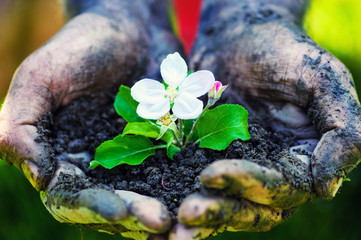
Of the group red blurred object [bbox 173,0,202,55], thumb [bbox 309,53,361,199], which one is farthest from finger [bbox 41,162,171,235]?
red blurred object [bbox 173,0,202,55]

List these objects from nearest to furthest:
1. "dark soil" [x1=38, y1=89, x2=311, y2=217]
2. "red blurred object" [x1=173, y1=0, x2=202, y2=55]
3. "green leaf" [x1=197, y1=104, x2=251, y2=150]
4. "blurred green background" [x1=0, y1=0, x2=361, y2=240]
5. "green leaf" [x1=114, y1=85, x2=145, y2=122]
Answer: "dark soil" [x1=38, y1=89, x2=311, y2=217], "green leaf" [x1=197, y1=104, x2=251, y2=150], "green leaf" [x1=114, y1=85, x2=145, y2=122], "blurred green background" [x1=0, y1=0, x2=361, y2=240], "red blurred object" [x1=173, y1=0, x2=202, y2=55]

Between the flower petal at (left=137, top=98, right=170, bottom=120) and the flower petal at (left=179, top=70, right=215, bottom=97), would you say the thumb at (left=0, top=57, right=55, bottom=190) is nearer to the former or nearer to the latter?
the flower petal at (left=137, top=98, right=170, bottom=120)

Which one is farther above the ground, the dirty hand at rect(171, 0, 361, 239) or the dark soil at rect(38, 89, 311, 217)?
the dirty hand at rect(171, 0, 361, 239)

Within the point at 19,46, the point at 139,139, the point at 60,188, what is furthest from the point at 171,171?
the point at 19,46

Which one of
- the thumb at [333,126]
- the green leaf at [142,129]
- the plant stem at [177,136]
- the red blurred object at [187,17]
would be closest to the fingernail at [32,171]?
the green leaf at [142,129]

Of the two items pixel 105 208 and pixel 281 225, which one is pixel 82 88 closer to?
pixel 105 208

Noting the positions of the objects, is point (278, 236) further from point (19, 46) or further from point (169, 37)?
point (19, 46)
